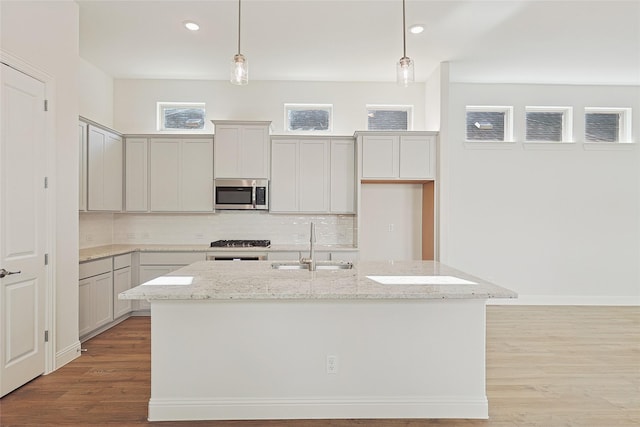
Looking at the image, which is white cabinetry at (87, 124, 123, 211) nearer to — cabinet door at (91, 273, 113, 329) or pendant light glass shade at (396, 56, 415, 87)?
cabinet door at (91, 273, 113, 329)

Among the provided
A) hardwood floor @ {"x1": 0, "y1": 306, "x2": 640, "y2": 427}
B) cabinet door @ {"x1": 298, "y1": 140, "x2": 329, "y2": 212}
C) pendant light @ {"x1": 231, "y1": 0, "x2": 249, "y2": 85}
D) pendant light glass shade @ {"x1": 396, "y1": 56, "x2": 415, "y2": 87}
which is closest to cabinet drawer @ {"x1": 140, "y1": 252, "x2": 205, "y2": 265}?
hardwood floor @ {"x1": 0, "y1": 306, "x2": 640, "y2": 427}

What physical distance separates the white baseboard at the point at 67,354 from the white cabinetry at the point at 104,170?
1.56m

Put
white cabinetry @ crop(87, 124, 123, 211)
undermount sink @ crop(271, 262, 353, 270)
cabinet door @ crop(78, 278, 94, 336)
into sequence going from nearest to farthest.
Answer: undermount sink @ crop(271, 262, 353, 270) < cabinet door @ crop(78, 278, 94, 336) < white cabinetry @ crop(87, 124, 123, 211)

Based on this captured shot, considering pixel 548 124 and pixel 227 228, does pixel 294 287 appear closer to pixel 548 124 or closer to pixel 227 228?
pixel 227 228

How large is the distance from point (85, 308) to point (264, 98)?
11.4 feet

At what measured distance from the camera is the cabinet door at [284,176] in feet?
16.1

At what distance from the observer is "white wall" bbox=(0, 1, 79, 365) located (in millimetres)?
2900

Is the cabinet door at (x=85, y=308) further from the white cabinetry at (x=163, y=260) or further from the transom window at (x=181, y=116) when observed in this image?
the transom window at (x=181, y=116)

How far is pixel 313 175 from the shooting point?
16.2 ft

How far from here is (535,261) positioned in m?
5.32

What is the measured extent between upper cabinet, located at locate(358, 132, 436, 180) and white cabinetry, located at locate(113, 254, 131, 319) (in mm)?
3277

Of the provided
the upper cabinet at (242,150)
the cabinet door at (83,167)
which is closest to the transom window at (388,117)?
the upper cabinet at (242,150)

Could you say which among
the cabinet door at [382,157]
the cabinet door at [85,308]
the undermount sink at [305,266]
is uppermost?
the cabinet door at [382,157]

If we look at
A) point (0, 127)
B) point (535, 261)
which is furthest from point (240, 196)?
point (535, 261)
